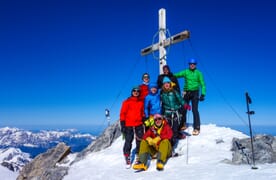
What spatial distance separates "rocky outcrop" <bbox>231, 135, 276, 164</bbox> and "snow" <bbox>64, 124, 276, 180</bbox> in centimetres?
39

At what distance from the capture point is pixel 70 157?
15.7 meters

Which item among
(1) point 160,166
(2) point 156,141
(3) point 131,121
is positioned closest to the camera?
(1) point 160,166

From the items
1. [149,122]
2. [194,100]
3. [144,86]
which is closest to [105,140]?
[144,86]

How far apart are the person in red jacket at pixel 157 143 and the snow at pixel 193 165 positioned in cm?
29

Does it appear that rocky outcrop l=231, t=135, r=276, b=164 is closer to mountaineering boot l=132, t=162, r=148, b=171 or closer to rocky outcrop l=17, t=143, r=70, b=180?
mountaineering boot l=132, t=162, r=148, b=171

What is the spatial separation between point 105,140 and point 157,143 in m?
6.35

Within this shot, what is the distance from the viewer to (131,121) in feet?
34.3

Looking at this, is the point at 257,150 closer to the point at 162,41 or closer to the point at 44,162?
the point at 162,41

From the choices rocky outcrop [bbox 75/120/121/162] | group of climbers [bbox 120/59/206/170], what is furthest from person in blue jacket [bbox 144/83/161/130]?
rocky outcrop [bbox 75/120/121/162]

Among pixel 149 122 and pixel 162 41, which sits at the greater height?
pixel 162 41

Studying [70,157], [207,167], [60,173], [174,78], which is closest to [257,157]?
[207,167]

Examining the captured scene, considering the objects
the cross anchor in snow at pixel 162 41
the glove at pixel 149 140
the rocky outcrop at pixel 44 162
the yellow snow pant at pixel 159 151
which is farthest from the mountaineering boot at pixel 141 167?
the rocky outcrop at pixel 44 162

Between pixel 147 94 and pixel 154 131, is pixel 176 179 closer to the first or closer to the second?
pixel 154 131

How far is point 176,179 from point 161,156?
1.30m
